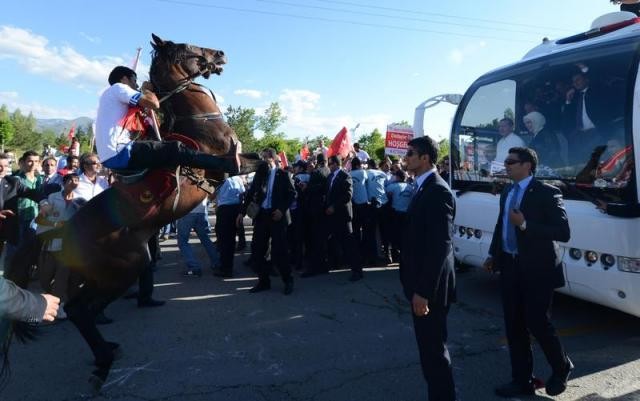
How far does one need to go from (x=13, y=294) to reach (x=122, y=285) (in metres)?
1.63

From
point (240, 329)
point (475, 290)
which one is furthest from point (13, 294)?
point (475, 290)

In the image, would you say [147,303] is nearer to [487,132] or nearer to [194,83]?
[194,83]

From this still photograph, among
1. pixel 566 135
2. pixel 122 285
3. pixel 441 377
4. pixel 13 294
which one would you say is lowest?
pixel 441 377

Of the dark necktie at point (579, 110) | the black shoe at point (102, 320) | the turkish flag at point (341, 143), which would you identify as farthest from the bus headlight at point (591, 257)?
the turkish flag at point (341, 143)

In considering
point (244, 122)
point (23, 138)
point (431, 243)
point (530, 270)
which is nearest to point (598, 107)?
point (530, 270)

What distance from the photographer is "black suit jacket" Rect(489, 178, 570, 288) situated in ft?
10.9

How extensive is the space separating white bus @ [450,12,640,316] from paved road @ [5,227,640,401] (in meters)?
0.79

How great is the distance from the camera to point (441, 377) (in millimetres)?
3000

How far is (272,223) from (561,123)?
3.98 m

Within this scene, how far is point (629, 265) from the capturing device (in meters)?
4.00

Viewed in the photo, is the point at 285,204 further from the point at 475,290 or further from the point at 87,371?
the point at 87,371

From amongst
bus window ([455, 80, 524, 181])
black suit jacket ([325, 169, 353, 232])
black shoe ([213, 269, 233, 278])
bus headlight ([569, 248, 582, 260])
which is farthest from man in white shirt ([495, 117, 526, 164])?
black shoe ([213, 269, 233, 278])

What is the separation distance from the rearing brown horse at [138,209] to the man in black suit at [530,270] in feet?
7.03

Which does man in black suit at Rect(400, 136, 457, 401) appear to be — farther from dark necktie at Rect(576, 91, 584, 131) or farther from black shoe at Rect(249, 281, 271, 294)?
black shoe at Rect(249, 281, 271, 294)
